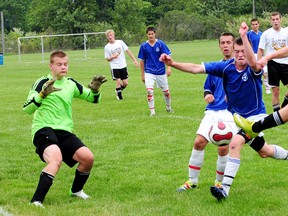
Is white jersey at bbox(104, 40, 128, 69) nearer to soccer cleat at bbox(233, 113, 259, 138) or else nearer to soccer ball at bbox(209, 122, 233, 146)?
soccer ball at bbox(209, 122, 233, 146)

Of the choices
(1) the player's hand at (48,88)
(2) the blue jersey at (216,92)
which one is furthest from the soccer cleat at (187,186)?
(1) the player's hand at (48,88)

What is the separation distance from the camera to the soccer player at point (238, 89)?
21.3ft

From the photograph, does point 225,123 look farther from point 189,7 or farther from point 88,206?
point 189,7

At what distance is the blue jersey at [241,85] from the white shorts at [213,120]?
9.6 inches

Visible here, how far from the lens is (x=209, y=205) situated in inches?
247

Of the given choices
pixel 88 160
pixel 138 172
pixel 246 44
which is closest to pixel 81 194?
pixel 88 160

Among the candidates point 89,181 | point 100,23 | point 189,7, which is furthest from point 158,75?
point 189,7

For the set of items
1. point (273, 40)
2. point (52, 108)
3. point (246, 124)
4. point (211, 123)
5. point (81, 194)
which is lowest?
point (81, 194)

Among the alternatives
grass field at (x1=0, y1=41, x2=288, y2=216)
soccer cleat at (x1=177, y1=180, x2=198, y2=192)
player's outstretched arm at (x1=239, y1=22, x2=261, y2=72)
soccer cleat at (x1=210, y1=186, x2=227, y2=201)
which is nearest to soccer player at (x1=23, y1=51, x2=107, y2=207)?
grass field at (x1=0, y1=41, x2=288, y2=216)

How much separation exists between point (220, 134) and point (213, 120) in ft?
1.23

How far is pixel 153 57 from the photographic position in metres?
14.4

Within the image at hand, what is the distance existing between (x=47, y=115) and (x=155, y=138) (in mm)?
4215

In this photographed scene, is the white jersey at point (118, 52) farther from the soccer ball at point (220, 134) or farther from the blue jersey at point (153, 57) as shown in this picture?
the soccer ball at point (220, 134)

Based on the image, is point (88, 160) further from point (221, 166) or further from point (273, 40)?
point (273, 40)
